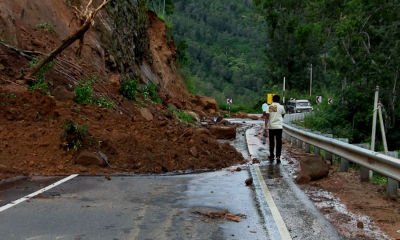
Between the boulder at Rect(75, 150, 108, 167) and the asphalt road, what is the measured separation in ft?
2.68

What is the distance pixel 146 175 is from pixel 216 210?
11.4ft

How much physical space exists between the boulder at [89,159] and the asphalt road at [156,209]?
0.82 metres

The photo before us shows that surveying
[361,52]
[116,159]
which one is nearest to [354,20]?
[361,52]

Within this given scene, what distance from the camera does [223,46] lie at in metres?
121

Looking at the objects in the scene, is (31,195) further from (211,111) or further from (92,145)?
(211,111)

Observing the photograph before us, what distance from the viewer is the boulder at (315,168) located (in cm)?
880

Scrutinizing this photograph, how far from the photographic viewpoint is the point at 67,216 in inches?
229

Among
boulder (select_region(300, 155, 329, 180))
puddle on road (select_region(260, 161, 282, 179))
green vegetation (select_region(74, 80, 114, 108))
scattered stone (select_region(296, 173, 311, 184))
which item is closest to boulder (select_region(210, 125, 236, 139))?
green vegetation (select_region(74, 80, 114, 108))

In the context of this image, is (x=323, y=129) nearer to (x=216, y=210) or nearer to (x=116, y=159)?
(x=116, y=159)

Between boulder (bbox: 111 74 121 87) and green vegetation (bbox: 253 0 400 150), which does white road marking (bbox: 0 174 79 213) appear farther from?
green vegetation (bbox: 253 0 400 150)

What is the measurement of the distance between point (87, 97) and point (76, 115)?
2.58 m

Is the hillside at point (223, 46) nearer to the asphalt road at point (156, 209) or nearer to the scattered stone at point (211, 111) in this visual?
the scattered stone at point (211, 111)

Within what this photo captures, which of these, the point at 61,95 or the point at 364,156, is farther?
the point at 61,95

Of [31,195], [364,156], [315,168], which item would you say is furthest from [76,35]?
[364,156]
